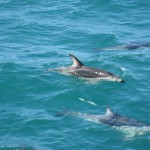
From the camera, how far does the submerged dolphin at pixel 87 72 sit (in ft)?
80.4

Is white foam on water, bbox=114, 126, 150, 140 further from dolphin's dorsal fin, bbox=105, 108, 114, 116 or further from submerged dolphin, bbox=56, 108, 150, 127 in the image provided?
dolphin's dorsal fin, bbox=105, 108, 114, 116

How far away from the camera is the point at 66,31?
32.8 m

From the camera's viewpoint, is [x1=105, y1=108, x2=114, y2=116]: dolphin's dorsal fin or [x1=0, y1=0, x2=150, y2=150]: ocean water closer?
[x1=0, y1=0, x2=150, y2=150]: ocean water

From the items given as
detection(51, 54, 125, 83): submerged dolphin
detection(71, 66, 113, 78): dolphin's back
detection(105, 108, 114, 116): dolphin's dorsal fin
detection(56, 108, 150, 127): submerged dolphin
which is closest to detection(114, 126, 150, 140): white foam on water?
detection(56, 108, 150, 127): submerged dolphin

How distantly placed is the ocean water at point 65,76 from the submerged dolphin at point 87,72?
36 cm

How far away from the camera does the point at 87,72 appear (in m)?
24.7

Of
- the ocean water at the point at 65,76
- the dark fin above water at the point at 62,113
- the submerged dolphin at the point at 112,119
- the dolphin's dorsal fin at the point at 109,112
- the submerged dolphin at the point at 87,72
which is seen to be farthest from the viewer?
the submerged dolphin at the point at 87,72

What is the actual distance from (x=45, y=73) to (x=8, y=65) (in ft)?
7.94

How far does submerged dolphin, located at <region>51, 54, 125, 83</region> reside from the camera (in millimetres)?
24516

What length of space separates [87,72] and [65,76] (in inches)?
56.6

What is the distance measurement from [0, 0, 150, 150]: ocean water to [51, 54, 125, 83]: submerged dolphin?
1.18ft

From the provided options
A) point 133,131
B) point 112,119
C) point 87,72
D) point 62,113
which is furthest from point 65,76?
point 133,131

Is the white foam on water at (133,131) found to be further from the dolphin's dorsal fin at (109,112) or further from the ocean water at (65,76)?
Answer: the dolphin's dorsal fin at (109,112)

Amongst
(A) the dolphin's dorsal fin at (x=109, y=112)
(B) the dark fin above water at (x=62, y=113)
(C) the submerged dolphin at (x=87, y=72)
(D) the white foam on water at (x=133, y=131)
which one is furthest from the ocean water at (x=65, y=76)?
(A) the dolphin's dorsal fin at (x=109, y=112)
